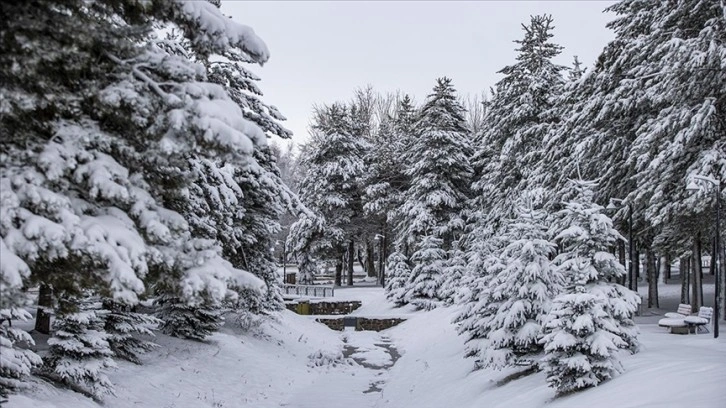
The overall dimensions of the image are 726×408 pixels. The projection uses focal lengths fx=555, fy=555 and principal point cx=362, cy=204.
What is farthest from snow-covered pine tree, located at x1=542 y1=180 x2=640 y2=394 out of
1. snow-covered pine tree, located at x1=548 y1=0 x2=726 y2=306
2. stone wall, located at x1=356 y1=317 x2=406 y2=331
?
stone wall, located at x1=356 y1=317 x2=406 y2=331

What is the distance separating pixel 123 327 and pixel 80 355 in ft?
7.89

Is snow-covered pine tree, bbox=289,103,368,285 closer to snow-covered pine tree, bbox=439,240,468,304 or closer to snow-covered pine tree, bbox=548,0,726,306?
snow-covered pine tree, bbox=439,240,468,304

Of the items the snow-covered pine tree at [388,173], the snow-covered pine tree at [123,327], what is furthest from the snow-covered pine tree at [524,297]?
the snow-covered pine tree at [388,173]

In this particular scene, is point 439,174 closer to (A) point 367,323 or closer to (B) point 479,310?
(A) point 367,323

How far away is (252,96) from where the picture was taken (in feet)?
52.4

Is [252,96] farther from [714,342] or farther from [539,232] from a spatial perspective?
[714,342]

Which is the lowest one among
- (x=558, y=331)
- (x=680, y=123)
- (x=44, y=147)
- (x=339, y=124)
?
(x=558, y=331)

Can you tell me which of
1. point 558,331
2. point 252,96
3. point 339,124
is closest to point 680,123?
point 558,331

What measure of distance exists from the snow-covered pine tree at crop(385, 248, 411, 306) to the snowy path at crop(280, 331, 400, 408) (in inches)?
190

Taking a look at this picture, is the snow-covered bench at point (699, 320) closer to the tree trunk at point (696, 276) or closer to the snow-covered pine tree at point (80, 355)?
the tree trunk at point (696, 276)

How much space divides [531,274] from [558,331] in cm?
296

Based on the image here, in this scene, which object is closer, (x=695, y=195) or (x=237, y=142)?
(x=237, y=142)

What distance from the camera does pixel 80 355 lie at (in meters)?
9.80

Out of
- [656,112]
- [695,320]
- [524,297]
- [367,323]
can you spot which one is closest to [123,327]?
[524,297]
